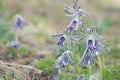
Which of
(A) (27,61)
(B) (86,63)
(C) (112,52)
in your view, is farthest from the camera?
(C) (112,52)

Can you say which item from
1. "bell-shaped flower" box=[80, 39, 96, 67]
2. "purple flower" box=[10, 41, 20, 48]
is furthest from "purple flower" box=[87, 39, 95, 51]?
"purple flower" box=[10, 41, 20, 48]

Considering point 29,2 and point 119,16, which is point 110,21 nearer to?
point 119,16

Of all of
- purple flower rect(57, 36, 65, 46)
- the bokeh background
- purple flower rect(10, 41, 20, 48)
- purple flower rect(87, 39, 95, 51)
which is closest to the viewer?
purple flower rect(87, 39, 95, 51)

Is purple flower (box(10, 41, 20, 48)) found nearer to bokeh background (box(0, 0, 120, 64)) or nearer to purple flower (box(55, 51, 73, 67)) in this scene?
bokeh background (box(0, 0, 120, 64))

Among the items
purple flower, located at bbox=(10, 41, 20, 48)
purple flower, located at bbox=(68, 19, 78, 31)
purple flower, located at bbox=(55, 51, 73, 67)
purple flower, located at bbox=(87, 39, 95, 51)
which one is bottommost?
purple flower, located at bbox=(55, 51, 73, 67)

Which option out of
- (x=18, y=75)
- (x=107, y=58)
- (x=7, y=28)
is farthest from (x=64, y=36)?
(x=7, y=28)

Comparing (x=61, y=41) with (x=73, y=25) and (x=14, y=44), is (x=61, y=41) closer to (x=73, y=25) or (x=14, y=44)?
(x=73, y=25)

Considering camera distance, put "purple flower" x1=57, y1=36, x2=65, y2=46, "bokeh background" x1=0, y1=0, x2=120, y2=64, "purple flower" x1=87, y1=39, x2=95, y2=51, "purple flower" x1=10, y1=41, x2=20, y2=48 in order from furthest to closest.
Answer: "bokeh background" x1=0, y1=0, x2=120, y2=64
"purple flower" x1=10, y1=41, x2=20, y2=48
"purple flower" x1=57, y1=36, x2=65, y2=46
"purple flower" x1=87, y1=39, x2=95, y2=51

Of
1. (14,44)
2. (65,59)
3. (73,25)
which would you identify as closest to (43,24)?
(14,44)
